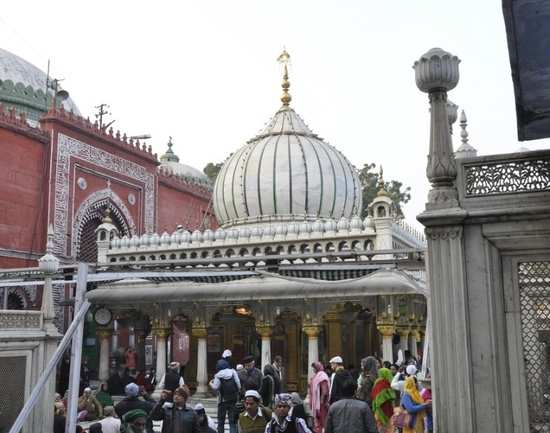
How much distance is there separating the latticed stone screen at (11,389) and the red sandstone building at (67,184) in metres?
7.24

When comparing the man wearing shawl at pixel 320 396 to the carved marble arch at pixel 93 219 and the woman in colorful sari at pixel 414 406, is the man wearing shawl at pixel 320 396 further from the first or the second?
the carved marble arch at pixel 93 219

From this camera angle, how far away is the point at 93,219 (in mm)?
17844

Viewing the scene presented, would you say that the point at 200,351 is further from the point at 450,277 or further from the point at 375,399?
the point at 450,277

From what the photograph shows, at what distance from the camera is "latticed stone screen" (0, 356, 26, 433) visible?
7945mm

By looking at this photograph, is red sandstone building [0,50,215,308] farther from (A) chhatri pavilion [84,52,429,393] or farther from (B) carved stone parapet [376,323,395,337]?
(B) carved stone parapet [376,323,395,337]

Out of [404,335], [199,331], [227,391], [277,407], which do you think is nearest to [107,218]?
[199,331]

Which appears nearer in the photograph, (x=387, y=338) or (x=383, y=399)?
(x=383, y=399)

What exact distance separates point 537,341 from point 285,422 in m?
1.81

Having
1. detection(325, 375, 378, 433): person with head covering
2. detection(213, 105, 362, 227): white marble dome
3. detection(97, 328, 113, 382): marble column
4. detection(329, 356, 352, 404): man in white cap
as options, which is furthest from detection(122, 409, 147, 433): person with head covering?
detection(213, 105, 362, 227): white marble dome

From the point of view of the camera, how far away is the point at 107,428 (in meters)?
5.60

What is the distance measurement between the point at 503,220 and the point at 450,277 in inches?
21.3

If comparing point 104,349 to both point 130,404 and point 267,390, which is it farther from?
point 130,404

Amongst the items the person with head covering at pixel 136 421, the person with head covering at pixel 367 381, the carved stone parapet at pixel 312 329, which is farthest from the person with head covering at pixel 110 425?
the carved stone parapet at pixel 312 329

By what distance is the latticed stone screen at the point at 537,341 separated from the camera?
452cm
